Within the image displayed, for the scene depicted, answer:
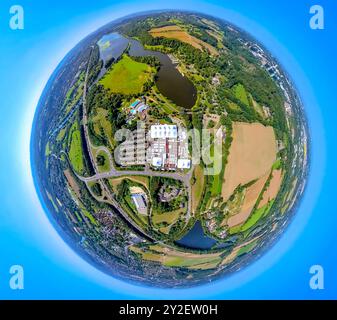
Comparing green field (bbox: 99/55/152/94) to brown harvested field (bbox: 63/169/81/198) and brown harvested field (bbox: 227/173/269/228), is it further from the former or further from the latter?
brown harvested field (bbox: 227/173/269/228)

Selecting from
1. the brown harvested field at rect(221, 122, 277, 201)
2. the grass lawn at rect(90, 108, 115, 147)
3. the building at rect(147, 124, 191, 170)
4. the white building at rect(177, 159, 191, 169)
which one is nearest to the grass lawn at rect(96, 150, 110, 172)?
the grass lawn at rect(90, 108, 115, 147)

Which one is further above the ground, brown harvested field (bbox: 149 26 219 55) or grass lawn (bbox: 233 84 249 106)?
brown harvested field (bbox: 149 26 219 55)

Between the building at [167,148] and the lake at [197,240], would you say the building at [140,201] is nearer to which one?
the building at [167,148]

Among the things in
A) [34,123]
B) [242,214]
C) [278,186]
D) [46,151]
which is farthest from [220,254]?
[34,123]

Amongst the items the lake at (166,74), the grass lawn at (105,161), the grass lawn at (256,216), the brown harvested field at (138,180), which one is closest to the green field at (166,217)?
the brown harvested field at (138,180)

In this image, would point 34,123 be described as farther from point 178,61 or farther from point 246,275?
point 246,275

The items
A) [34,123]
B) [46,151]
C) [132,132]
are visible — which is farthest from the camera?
[34,123]
